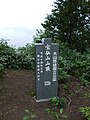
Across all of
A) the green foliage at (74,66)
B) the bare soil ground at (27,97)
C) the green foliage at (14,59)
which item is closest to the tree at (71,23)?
the green foliage at (74,66)

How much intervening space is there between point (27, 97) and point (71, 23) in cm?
481

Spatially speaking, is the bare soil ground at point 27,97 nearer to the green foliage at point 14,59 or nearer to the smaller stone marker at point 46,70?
the smaller stone marker at point 46,70

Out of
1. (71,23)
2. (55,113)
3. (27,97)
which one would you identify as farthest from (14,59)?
(55,113)

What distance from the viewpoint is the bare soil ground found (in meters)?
5.10

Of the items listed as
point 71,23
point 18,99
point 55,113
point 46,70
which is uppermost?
point 71,23

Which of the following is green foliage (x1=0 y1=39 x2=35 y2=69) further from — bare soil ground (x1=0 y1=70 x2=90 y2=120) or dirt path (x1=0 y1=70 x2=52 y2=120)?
dirt path (x1=0 y1=70 x2=52 y2=120)

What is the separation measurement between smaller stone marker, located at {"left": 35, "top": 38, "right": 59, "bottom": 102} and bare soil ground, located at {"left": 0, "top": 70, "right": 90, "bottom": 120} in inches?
8.9

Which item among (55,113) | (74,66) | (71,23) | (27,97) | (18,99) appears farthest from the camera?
(71,23)

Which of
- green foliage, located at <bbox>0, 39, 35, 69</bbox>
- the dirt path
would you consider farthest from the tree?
the dirt path

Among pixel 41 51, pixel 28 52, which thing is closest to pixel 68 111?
pixel 41 51

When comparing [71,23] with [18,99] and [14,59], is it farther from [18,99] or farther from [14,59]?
[18,99]

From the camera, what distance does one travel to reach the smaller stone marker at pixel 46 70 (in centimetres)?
559

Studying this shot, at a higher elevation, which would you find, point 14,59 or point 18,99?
point 14,59

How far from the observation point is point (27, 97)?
18.8ft
